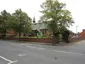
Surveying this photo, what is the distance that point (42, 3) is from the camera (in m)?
45.2

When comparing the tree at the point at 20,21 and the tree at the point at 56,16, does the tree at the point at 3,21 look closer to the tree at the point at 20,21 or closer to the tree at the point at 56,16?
the tree at the point at 20,21

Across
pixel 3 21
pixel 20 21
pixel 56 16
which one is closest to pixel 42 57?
pixel 56 16

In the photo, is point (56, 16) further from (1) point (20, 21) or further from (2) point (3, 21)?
(2) point (3, 21)

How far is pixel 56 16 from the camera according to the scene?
4291 cm

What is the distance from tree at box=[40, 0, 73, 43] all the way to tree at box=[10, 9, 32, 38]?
453 inches

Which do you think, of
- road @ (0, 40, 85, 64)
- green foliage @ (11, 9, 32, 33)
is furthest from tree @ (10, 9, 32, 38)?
road @ (0, 40, 85, 64)

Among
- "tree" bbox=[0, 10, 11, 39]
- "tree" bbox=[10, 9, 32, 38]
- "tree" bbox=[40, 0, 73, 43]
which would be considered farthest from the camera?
"tree" bbox=[0, 10, 11, 39]

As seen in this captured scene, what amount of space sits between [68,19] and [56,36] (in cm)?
553

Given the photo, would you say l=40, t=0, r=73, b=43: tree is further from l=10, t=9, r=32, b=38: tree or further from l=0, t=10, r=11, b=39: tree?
l=0, t=10, r=11, b=39: tree

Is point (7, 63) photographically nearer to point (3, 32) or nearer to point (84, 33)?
point (3, 32)

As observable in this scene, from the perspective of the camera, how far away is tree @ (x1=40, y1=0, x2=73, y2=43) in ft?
141

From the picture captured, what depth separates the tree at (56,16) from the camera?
141 feet

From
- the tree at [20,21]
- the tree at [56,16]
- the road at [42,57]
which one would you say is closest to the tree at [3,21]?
the tree at [20,21]

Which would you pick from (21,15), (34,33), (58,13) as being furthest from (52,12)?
(34,33)
